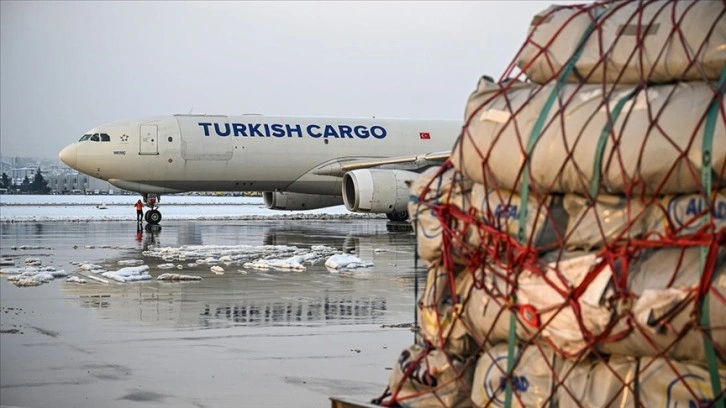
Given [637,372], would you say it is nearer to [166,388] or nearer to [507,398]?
[507,398]

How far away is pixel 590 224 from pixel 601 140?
400mm

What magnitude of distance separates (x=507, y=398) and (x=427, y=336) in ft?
2.16

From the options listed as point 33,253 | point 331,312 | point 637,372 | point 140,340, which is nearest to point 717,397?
point 637,372

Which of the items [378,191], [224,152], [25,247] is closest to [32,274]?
[25,247]

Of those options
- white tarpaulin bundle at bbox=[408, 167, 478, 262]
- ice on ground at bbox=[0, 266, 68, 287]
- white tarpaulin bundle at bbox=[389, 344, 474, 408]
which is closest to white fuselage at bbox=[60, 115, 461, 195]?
ice on ground at bbox=[0, 266, 68, 287]

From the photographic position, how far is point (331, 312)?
38.4ft

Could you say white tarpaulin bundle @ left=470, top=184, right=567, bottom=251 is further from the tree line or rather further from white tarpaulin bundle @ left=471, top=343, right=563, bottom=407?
the tree line

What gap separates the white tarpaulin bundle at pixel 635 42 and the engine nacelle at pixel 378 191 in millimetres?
21174

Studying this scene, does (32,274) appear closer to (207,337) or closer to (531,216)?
(207,337)

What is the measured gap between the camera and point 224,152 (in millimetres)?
29594

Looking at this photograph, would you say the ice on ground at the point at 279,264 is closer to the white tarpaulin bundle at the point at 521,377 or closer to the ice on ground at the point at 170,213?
the white tarpaulin bundle at the point at 521,377

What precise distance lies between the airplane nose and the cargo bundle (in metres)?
25.4

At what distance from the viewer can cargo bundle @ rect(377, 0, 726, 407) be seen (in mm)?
4910

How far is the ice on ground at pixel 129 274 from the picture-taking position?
49.0ft
